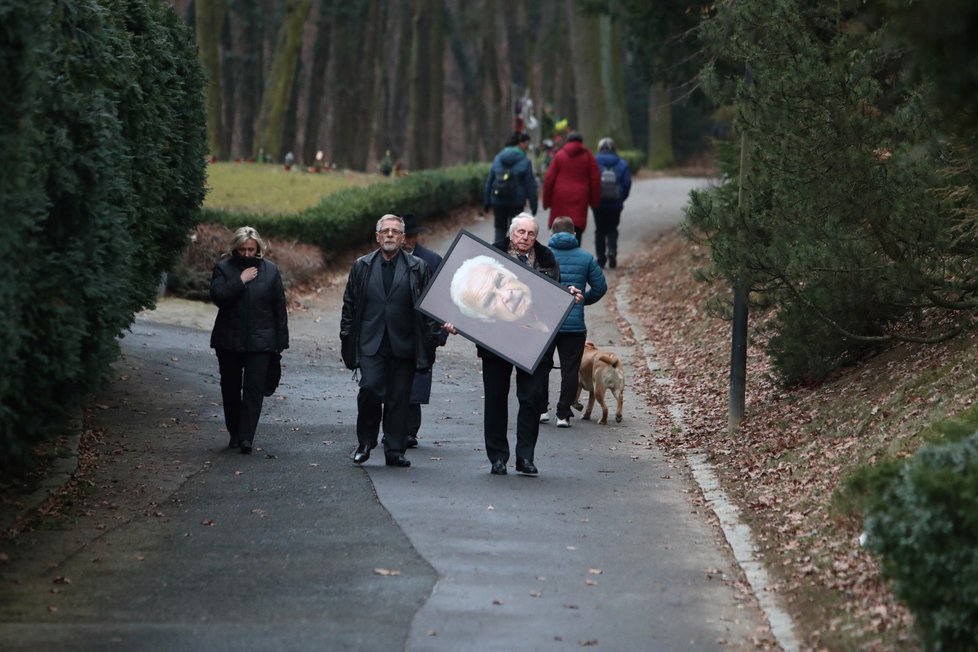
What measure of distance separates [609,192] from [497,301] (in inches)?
514

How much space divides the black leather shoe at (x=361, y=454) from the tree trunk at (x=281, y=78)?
88.0 feet

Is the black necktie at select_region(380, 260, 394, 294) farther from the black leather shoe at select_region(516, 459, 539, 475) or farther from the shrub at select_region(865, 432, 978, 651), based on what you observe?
the shrub at select_region(865, 432, 978, 651)

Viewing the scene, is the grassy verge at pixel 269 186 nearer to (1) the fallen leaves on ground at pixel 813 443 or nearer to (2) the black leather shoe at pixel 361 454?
(1) the fallen leaves on ground at pixel 813 443

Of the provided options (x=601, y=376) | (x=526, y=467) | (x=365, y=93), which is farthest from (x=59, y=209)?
(x=365, y=93)

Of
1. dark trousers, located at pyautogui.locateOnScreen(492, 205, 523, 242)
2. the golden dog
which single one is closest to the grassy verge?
dark trousers, located at pyautogui.locateOnScreen(492, 205, 523, 242)

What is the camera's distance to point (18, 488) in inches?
441

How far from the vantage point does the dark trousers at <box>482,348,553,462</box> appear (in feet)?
39.3

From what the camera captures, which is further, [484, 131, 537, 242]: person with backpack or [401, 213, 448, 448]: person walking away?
[484, 131, 537, 242]: person with backpack

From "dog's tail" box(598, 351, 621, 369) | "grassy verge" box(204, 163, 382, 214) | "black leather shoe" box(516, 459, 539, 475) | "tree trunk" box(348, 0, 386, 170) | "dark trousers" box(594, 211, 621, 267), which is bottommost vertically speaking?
"black leather shoe" box(516, 459, 539, 475)

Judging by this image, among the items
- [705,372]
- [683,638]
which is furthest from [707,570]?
[705,372]

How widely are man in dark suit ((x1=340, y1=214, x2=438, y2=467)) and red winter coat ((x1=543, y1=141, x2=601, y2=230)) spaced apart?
1135 cm

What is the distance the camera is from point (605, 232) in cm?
2528

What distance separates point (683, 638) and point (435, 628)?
47.6 inches

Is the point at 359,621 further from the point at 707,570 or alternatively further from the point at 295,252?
the point at 295,252
